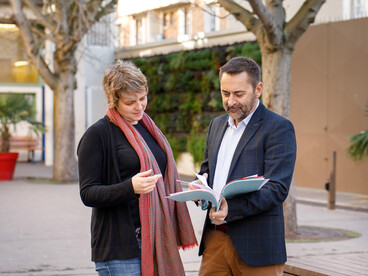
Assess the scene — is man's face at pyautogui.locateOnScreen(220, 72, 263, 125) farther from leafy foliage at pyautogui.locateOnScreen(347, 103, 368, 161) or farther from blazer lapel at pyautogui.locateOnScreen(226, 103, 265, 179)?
leafy foliage at pyautogui.locateOnScreen(347, 103, 368, 161)

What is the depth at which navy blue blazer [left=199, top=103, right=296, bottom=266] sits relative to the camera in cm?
332

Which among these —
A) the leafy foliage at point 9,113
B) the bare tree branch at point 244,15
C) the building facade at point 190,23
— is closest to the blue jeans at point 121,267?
the building facade at point 190,23

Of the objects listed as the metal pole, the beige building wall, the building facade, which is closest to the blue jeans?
the building facade

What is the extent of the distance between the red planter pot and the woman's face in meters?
13.0

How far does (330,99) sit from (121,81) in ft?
38.8

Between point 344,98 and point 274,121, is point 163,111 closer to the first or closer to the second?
point 344,98

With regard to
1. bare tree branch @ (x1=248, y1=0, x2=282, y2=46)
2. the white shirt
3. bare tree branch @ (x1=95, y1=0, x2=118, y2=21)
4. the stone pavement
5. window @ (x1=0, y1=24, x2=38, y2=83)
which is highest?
bare tree branch @ (x1=95, y1=0, x2=118, y2=21)

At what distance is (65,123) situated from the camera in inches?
620

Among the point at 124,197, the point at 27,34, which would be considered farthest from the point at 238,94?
the point at 27,34

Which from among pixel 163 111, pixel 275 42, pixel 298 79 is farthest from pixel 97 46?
pixel 275 42

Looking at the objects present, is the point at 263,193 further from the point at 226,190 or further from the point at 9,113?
the point at 9,113

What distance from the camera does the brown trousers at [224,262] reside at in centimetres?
344

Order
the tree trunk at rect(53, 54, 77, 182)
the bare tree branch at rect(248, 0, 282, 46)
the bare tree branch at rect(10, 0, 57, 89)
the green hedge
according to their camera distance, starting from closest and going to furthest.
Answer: the bare tree branch at rect(248, 0, 282, 46)
the bare tree branch at rect(10, 0, 57, 89)
the tree trunk at rect(53, 54, 77, 182)
the green hedge

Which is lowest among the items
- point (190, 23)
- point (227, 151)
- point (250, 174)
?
point (250, 174)
